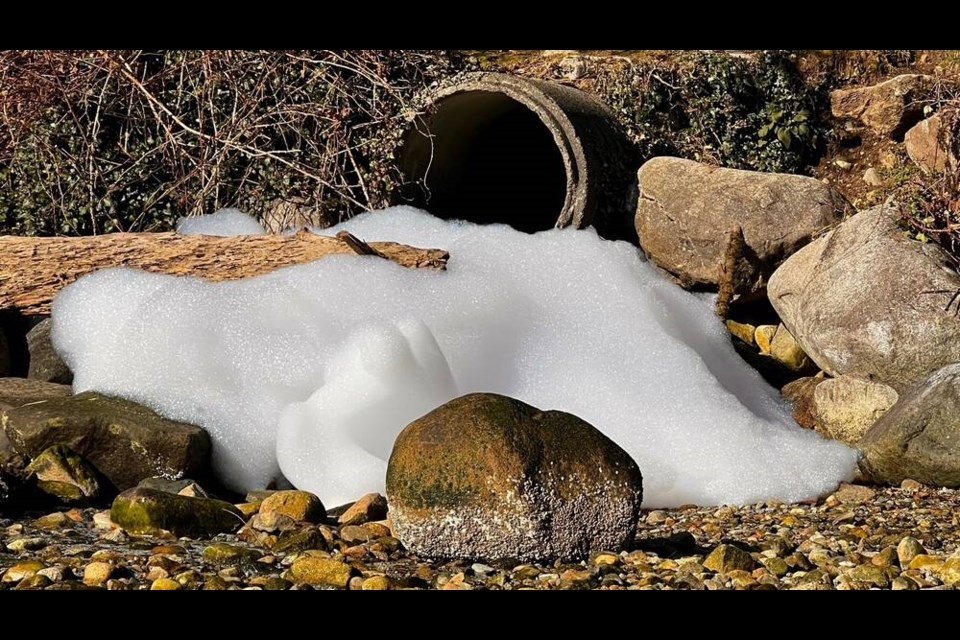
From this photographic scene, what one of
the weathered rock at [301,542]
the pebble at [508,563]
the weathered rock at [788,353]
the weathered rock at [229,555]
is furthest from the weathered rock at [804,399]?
the weathered rock at [229,555]

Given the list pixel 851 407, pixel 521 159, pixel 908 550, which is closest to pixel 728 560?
pixel 908 550

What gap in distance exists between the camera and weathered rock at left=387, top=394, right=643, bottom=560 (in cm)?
328

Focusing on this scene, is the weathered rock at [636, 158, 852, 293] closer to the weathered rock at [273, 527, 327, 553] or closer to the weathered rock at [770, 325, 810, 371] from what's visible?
the weathered rock at [770, 325, 810, 371]

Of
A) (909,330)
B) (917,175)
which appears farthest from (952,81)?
(909,330)

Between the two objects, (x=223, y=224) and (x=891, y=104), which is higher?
(x=891, y=104)

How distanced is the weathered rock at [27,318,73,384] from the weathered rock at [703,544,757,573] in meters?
3.51

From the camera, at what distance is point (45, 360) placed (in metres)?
5.43

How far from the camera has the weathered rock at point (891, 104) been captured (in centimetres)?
766

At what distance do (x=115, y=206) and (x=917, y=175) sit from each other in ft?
18.3

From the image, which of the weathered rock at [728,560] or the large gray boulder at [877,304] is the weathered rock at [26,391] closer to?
the weathered rock at [728,560]

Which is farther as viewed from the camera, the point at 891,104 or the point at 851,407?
the point at 891,104

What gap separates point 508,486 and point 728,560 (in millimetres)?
714

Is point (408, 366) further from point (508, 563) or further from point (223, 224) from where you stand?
point (223, 224)

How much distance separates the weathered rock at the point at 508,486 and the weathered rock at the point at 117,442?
4.89ft
